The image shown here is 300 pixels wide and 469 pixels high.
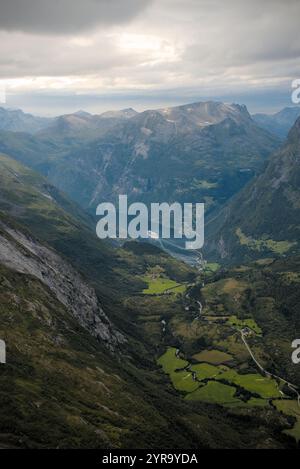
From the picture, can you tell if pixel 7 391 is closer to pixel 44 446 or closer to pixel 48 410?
pixel 48 410
